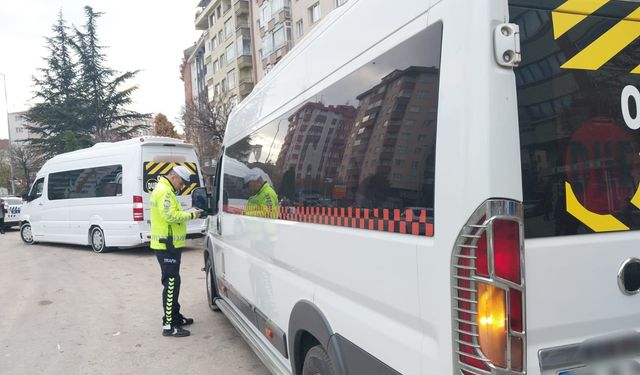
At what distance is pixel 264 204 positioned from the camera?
147 inches

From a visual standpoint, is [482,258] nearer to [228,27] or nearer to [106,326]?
[106,326]

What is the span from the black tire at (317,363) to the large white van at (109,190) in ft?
29.2

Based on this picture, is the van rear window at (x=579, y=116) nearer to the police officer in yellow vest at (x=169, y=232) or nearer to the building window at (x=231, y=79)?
the police officer in yellow vest at (x=169, y=232)

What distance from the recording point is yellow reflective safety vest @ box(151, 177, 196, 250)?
201 inches

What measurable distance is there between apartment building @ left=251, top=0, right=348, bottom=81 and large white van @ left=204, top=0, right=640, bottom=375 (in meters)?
26.6

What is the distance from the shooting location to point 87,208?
1219 cm

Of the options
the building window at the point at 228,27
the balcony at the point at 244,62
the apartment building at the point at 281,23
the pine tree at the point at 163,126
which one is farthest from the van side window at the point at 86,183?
the building window at the point at 228,27

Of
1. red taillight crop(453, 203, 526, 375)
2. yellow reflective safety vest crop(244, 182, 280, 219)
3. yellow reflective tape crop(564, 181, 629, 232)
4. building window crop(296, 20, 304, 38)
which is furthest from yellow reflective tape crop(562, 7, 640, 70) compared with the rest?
building window crop(296, 20, 304, 38)

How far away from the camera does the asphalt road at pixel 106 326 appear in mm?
4609

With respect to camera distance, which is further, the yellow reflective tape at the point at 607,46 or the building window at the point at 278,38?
the building window at the point at 278,38

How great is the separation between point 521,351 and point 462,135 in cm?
75

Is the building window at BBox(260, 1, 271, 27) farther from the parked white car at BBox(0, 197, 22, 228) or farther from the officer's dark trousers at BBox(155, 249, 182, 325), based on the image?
the officer's dark trousers at BBox(155, 249, 182, 325)

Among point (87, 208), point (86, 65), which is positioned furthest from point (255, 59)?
point (87, 208)

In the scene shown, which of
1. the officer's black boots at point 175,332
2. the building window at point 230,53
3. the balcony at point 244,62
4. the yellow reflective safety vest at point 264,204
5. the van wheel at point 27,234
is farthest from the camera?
the building window at point 230,53
